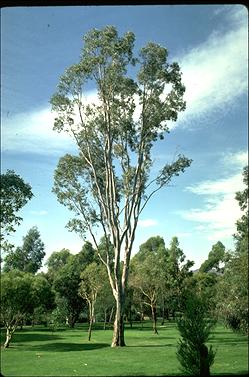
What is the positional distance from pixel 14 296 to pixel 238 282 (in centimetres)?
1085

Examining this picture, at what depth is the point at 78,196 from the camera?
23.9 metres

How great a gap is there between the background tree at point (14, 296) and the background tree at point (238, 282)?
9.03 meters

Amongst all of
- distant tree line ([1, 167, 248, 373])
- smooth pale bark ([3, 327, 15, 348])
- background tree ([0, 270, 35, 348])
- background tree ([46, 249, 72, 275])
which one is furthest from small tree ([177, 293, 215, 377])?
background tree ([46, 249, 72, 275])

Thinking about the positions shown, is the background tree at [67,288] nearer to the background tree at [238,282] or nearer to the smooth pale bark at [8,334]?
the smooth pale bark at [8,334]

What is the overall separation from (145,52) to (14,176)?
11349mm

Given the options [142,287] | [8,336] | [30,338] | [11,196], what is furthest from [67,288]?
[11,196]

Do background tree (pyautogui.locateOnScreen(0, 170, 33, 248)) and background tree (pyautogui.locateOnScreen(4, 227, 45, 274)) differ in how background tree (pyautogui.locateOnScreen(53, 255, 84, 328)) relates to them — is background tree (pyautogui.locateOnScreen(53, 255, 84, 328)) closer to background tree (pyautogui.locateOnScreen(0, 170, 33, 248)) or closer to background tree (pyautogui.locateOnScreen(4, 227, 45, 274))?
background tree (pyautogui.locateOnScreen(4, 227, 45, 274))

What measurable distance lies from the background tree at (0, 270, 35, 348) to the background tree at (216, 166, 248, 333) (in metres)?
9.03

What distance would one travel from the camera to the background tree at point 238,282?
10648mm

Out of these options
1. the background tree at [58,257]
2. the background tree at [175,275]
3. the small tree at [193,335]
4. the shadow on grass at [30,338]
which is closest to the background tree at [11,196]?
the small tree at [193,335]

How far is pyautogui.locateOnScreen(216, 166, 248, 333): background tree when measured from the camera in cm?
1065

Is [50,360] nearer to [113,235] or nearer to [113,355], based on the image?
[113,355]

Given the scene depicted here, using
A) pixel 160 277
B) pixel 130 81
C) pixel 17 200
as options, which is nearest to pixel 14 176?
pixel 17 200

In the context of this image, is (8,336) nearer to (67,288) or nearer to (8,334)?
(8,334)
